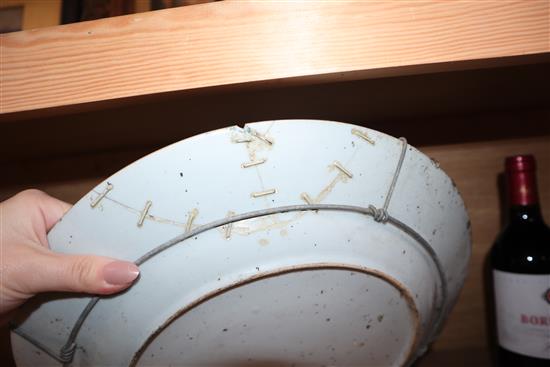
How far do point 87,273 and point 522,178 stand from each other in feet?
1.95

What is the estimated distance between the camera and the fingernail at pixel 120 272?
0.28m

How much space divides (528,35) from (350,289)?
28 centimetres

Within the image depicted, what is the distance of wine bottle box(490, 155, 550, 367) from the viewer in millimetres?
495

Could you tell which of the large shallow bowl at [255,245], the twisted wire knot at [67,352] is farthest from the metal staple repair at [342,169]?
the twisted wire knot at [67,352]

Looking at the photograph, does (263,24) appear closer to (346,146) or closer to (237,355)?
(346,146)

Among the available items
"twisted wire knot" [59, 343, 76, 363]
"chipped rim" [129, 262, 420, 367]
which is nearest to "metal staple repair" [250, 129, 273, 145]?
"chipped rim" [129, 262, 420, 367]

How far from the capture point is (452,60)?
314 millimetres

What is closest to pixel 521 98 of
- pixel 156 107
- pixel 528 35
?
pixel 528 35

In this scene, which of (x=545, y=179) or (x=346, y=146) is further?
(x=545, y=179)

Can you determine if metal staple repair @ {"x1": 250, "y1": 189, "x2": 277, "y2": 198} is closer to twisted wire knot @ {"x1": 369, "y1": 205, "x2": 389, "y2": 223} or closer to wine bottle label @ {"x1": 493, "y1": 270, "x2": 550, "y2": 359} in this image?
twisted wire knot @ {"x1": 369, "y1": 205, "x2": 389, "y2": 223}

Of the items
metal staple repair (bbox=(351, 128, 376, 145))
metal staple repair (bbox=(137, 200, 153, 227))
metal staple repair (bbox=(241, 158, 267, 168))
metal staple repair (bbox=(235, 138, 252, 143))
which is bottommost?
metal staple repair (bbox=(137, 200, 153, 227))

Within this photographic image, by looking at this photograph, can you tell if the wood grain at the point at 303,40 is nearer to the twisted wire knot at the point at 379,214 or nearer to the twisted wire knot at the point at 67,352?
the twisted wire knot at the point at 379,214

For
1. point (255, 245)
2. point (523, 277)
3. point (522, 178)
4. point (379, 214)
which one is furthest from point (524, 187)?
point (255, 245)

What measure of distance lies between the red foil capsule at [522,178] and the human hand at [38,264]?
55 cm
